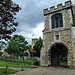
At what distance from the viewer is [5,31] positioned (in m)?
7.87

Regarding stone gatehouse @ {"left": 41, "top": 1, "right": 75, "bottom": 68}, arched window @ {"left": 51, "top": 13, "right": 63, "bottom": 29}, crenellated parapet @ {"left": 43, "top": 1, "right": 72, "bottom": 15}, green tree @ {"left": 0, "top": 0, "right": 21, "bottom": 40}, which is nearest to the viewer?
green tree @ {"left": 0, "top": 0, "right": 21, "bottom": 40}

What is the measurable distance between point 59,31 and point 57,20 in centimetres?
259

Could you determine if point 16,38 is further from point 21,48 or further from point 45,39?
point 45,39

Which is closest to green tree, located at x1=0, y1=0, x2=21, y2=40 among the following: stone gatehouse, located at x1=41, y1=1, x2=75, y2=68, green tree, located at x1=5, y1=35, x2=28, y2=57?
stone gatehouse, located at x1=41, y1=1, x2=75, y2=68

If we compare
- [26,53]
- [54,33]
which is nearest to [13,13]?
[54,33]

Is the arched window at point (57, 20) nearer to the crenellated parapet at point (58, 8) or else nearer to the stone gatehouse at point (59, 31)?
the stone gatehouse at point (59, 31)

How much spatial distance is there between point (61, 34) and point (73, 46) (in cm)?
304

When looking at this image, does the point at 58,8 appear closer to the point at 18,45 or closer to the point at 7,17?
the point at 7,17

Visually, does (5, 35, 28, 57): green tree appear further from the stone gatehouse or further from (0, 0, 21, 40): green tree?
(0, 0, 21, 40): green tree

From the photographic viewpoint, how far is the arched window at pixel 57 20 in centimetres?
1623

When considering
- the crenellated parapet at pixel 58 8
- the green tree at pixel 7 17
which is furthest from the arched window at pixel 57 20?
the green tree at pixel 7 17

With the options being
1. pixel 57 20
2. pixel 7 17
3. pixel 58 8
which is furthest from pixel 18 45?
pixel 7 17

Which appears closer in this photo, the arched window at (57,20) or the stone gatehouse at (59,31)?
the stone gatehouse at (59,31)

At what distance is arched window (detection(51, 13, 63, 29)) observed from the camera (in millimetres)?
16234
